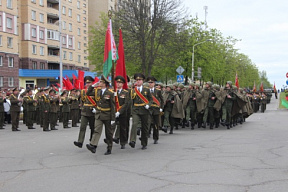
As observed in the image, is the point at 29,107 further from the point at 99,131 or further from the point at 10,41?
the point at 10,41

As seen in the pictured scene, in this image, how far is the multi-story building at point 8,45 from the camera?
146ft

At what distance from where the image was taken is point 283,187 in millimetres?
5770

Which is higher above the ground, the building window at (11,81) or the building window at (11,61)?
the building window at (11,61)

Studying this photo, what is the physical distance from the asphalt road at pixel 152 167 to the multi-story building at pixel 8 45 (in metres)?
36.1

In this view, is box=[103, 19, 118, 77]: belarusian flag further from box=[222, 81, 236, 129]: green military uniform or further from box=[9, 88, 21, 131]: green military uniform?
box=[9, 88, 21, 131]: green military uniform

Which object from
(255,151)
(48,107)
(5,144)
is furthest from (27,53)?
(255,151)

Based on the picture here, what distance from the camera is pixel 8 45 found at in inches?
1802

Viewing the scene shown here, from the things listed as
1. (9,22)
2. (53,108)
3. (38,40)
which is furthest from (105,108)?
(38,40)

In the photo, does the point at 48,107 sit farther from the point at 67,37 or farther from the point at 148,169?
the point at 67,37

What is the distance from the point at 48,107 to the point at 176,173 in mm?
10359

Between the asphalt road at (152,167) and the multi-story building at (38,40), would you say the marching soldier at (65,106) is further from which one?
the multi-story building at (38,40)

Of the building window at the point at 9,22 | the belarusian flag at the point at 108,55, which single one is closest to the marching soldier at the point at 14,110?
the belarusian flag at the point at 108,55

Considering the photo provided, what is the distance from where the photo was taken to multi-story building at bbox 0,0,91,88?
45.6m

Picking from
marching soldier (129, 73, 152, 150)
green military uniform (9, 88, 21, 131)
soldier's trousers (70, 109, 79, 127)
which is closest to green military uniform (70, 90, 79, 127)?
soldier's trousers (70, 109, 79, 127)
